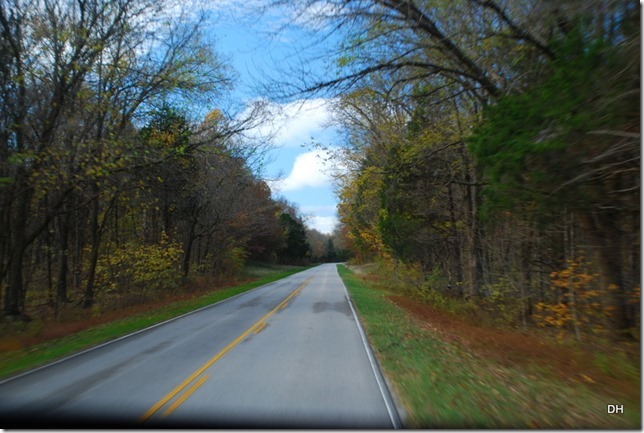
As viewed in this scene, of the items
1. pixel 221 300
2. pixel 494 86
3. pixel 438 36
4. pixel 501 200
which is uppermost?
pixel 438 36

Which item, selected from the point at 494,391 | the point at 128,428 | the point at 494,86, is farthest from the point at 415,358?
the point at 494,86

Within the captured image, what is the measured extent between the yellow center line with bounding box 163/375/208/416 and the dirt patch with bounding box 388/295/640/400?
5244mm

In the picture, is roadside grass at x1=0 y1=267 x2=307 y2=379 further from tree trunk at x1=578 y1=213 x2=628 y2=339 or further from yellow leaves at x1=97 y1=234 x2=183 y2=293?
tree trunk at x1=578 y1=213 x2=628 y2=339

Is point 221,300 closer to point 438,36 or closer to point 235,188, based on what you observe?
point 235,188

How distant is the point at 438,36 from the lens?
928 centimetres

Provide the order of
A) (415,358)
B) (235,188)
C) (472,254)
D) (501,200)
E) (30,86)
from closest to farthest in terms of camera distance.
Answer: (415,358) → (501,200) → (30,86) → (472,254) → (235,188)

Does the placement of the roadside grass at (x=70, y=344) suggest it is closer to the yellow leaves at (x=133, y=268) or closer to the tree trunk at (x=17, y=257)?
the tree trunk at (x=17, y=257)

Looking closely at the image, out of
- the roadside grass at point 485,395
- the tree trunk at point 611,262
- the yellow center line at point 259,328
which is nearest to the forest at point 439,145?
the tree trunk at point 611,262

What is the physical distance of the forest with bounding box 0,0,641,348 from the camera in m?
6.58

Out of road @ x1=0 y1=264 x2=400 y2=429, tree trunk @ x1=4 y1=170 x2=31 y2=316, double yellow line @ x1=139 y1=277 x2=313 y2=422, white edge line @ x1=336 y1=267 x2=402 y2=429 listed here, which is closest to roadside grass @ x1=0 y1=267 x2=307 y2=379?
road @ x1=0 y1=264 x2=400 y2=429

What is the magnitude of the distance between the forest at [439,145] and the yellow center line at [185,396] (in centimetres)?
640

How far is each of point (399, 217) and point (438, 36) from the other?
11.8m

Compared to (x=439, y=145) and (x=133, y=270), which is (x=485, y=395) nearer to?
(x=439, y=145)

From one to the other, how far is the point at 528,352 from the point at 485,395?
367 cm
